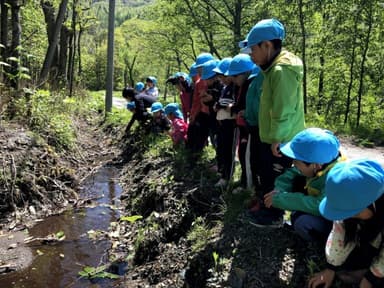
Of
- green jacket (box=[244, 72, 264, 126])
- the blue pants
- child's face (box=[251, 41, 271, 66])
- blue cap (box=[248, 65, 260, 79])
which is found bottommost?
the blue pants

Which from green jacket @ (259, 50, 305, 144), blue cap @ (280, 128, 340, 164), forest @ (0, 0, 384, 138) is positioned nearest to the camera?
blue cap @ (280, 128, 340, 164)

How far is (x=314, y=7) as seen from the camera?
14.5 metres

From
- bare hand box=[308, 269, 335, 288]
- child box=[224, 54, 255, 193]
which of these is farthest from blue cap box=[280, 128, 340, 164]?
child box=[224, 54, 255, 193]

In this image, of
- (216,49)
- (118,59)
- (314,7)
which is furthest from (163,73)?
(314,7)

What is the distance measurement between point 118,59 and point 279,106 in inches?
2389

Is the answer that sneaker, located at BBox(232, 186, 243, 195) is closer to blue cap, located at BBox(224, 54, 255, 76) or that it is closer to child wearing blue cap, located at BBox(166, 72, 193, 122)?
blue cap, located at BBox(224, 54, 255, 76)

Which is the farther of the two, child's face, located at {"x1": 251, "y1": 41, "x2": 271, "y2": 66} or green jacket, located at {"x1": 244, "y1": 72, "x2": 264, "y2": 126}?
green jacket, located at {"x1": 244, "y1": 72, "x2": 264, "y2": 126}

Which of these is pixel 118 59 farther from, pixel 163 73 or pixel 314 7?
pixel 314 7

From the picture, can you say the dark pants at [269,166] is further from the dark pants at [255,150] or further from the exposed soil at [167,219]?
the exposed soil at [167,219]

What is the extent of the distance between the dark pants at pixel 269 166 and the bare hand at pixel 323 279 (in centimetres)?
125

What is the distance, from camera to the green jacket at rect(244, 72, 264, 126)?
4.39m

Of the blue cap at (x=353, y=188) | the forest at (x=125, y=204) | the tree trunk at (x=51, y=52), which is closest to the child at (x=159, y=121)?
the forest at (x=125, y=204)

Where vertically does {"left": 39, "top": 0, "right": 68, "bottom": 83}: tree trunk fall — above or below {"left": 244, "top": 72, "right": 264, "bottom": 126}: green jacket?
above

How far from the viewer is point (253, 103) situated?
4.47 metres
